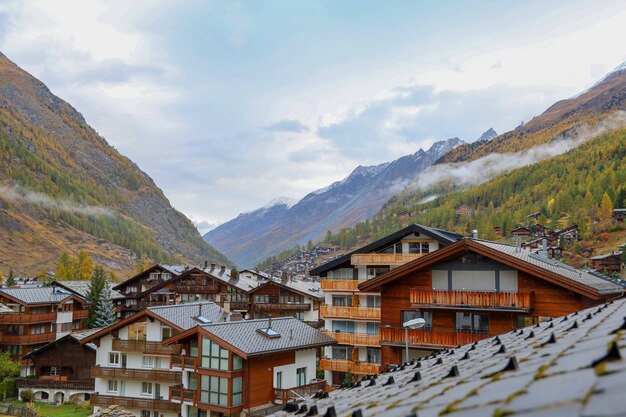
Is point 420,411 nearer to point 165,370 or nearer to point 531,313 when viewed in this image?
point 531,313

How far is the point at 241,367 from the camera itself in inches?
1378

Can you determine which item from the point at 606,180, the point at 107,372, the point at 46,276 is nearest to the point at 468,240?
the point at 107,372

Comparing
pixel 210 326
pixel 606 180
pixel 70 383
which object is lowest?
pixel 70 383

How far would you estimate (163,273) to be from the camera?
9956cm

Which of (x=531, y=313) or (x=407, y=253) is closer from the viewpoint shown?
(x=531, y=313)

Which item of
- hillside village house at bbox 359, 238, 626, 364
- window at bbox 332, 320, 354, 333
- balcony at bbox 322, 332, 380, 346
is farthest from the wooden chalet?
hillside village house at bbox 359, 238, 626, 364

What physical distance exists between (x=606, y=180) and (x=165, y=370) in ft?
608

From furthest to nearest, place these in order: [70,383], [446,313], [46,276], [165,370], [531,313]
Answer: [46,276] < [70,383] < [165,370] < [446,313] < [531,313]

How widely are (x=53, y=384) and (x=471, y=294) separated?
45724 mm

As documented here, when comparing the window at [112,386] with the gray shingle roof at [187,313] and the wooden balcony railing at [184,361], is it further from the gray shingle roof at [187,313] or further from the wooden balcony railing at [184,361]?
the wooden balcony railing at [184,361]

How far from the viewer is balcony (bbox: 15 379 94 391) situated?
56.7 metres

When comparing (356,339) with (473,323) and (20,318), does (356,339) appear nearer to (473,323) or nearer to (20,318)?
(473,323)

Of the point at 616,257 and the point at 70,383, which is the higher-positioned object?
the point at 616,257

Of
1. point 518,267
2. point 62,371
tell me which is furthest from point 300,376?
point 62,371
